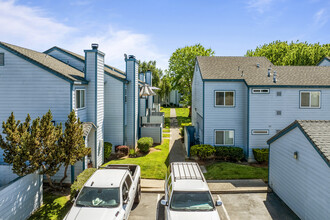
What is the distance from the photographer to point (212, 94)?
65.9ft

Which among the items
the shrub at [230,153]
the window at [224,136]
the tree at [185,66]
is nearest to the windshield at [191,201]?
the shrub at [230,153]

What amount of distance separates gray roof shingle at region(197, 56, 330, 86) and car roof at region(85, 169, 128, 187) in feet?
38.4

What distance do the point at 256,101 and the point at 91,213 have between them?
48.7 feet

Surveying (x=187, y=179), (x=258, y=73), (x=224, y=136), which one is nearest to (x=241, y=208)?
(x=187, y=179)

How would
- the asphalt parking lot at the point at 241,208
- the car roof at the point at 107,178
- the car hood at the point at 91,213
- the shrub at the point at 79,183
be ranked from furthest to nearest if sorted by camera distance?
the shrub at the point at 79,183
the asphalt parking lot at the point at 241,208
the car roof at the point at 107,178
the car hood at the point at 91,213

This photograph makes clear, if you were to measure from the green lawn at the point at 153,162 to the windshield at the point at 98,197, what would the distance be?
6.12 m

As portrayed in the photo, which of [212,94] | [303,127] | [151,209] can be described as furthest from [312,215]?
[212,94]

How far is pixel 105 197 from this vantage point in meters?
9.47

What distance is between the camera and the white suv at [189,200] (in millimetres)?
8578

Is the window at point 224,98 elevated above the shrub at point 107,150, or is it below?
above

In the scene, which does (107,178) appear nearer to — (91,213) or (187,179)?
(91,213)

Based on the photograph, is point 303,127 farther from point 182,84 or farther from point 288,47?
point 288,47

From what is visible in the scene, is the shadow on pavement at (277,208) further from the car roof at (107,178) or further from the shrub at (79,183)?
the shrub at (79,183)

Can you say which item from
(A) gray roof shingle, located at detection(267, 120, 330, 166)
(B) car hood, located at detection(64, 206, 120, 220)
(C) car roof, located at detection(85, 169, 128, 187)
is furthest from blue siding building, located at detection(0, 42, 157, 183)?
(A) gray roof shingle, located at detection(267, 120, 330, 166)
